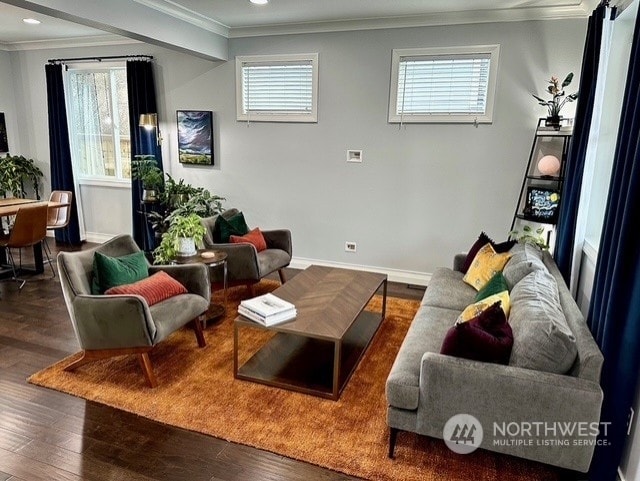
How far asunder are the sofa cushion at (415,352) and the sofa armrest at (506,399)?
0.07 m

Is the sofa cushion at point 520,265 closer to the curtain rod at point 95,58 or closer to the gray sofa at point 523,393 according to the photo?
the gray sofa at point 523,393

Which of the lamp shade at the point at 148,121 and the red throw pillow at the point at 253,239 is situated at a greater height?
the lamp shade at the point at 148,121

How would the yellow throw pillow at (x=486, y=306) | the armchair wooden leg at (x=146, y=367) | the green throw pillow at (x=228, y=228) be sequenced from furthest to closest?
the green throw pillow at (x=228, y=228) < the armchair wooden leg at (x=146, y=367) < the yellow throw pillow at (x=486, y=306)

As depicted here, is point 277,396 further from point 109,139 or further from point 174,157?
point 109,139

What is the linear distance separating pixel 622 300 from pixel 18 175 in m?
7.36

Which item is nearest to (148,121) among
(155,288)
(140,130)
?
(140,130)

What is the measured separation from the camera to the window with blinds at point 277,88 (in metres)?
5.07

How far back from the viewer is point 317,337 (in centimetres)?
264

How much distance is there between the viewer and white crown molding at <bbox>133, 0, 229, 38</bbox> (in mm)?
4064

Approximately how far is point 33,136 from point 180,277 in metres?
4.98

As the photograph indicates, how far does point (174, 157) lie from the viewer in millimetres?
5895

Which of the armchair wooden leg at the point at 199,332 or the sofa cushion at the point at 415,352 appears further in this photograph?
the armchair wooden leg at the point at 199,332

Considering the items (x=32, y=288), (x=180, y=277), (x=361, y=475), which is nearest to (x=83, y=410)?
(x=180, y=277)

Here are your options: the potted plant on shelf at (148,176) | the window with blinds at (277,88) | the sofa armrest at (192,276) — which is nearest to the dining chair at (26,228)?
the potted plant on shelf at (148,176)
